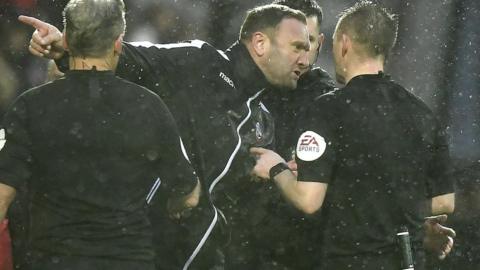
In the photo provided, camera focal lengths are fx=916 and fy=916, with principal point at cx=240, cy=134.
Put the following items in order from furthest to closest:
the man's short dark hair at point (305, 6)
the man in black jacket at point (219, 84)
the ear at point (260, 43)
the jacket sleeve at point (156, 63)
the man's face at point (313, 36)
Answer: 1. the man's short dark hair at point (305, 6)
2. the man's face at point (313, 36)
3. the ear at point (260, 43)
4. the man in black jacket at point (219, 84)
5. the jacket sleeve at point (156, 63)

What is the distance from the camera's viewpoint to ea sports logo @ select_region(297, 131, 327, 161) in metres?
3.11

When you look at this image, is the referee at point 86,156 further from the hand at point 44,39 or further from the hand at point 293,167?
the hand at point 293,167

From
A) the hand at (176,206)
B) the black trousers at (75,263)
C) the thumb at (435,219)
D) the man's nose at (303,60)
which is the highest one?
the man's nose at (303,60)

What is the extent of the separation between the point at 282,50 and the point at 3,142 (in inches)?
64.1

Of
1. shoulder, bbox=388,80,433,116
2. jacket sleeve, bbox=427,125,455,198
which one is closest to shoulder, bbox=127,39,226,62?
shoulder, bbox=388,80,433,116

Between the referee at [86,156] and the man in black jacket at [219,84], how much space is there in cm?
50

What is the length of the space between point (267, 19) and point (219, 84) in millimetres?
496

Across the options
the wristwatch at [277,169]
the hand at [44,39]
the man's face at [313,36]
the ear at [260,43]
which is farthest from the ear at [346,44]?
the man's face at [313,36]

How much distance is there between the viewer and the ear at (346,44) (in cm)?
326

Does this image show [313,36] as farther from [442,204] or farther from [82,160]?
[82,160]

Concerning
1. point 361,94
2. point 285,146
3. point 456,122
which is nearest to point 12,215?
point 285,146

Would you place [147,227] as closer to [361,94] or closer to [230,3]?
[361,94]

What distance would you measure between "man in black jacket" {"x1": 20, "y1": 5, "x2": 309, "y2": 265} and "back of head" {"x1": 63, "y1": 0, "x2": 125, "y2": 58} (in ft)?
1.50

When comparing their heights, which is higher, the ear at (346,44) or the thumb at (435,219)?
the ear at (346,44)
